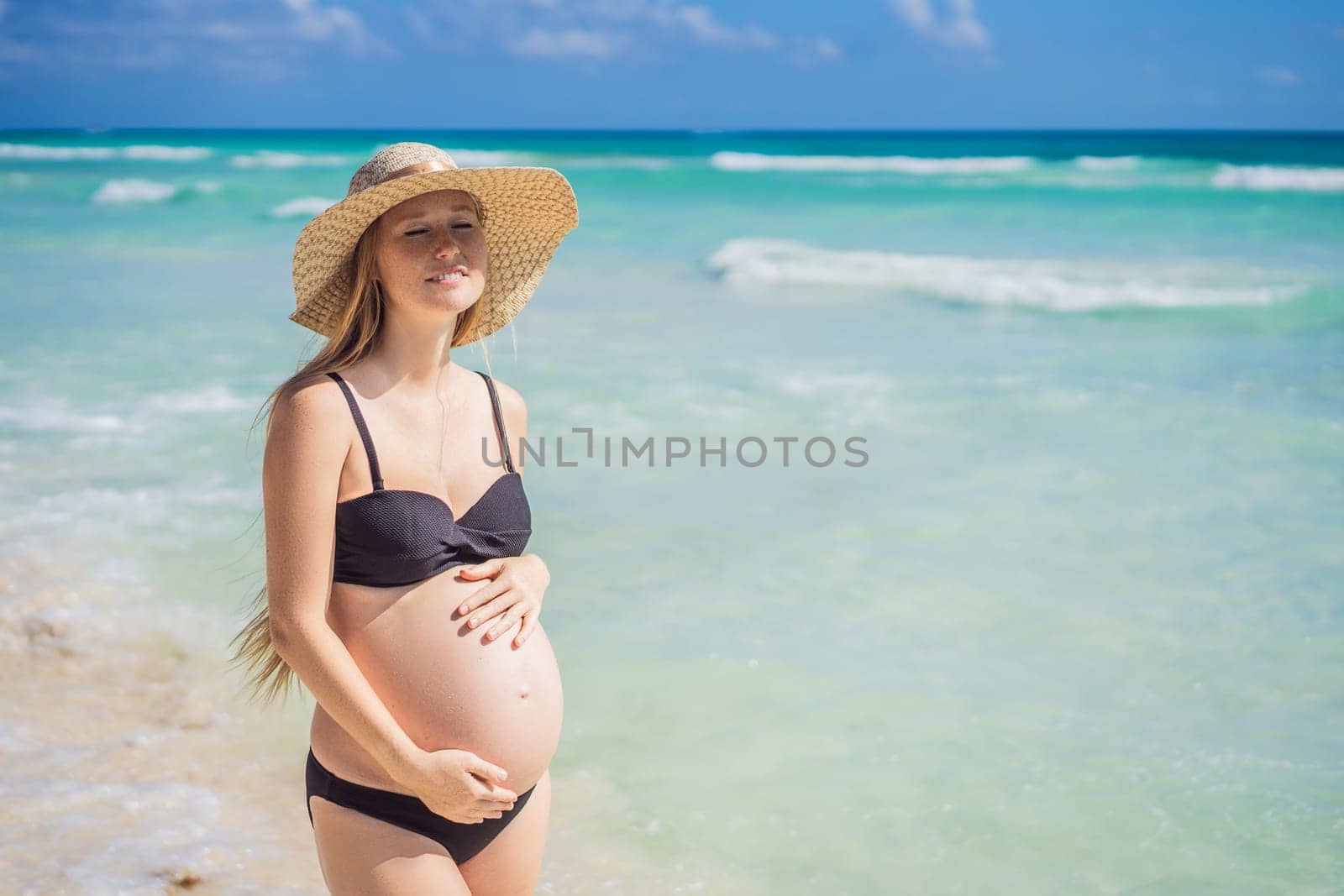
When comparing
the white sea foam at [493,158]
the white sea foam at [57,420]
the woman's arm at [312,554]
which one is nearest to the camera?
the woman's arm at [312,554]

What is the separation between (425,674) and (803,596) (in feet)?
10.7

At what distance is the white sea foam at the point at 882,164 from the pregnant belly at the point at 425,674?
3157 cm

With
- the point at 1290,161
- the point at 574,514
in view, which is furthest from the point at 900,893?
the point at 1290,161

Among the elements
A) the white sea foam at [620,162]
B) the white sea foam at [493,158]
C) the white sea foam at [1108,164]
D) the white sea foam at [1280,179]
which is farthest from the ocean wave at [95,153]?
the white sea foam at [1280,179]

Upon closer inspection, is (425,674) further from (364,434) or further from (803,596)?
(803,596)

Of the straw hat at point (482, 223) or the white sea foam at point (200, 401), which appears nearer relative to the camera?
the straw hat at point (482, 223)

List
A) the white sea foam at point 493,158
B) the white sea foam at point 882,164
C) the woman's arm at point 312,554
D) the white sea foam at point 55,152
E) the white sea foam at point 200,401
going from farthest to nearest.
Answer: the white sea foam at point 55,152
the white sea foam at point 493,158
the white sea foam at point 882,164
the white sea foam at point 200,401
the woman's arm at point 312,554

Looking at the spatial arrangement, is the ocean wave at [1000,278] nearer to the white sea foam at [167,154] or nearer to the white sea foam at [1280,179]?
the white sea foam at [1280,179]

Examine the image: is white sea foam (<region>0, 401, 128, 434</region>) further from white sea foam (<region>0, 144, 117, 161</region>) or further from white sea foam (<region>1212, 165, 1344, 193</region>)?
white sea foam (<region>0, 144, 117, 161</region>)

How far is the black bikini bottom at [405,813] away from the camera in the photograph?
1.91 m

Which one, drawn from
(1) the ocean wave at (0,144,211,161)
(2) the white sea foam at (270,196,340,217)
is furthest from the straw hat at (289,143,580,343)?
(1) the ocean wave at (0,144,211,161)

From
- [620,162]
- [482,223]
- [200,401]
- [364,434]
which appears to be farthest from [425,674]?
[620,162]

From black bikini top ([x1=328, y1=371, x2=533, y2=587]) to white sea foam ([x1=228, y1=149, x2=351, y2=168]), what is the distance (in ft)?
118

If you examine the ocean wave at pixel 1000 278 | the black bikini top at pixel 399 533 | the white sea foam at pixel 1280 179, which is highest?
the white sea foam at pixel 1280 179
